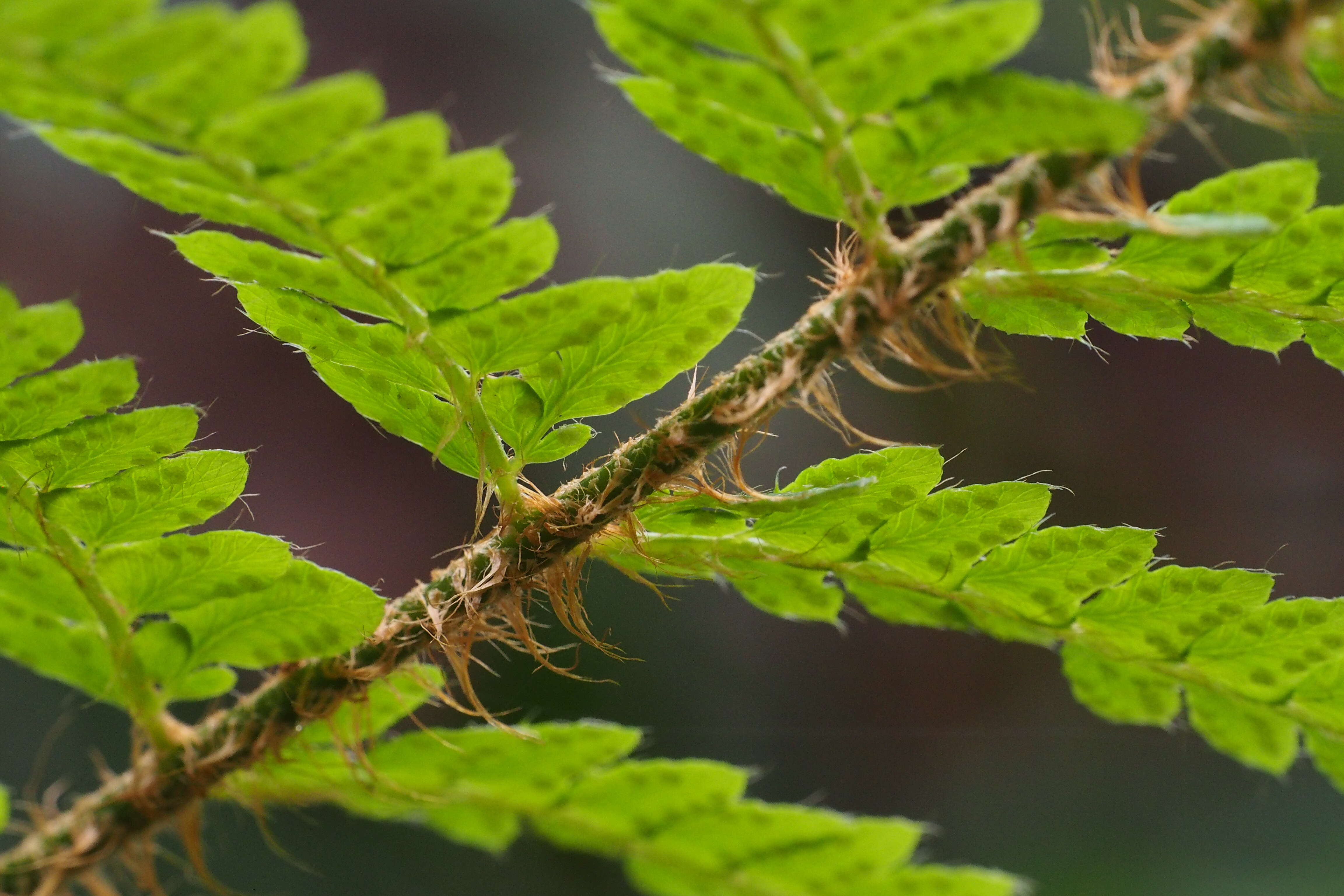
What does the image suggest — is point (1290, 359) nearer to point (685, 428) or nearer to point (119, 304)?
point (685, 428)

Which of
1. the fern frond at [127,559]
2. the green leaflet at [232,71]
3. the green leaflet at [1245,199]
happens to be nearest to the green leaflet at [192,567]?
the fern frond at [127,559]

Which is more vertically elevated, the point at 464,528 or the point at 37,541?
the point at 37,541

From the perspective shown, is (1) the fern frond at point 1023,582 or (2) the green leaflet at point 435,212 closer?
(2) the green leaflet at point 435,212

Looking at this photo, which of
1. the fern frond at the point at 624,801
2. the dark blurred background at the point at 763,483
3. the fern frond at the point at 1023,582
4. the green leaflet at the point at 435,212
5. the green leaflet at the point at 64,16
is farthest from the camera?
the dark blurred background at the point at 763,483

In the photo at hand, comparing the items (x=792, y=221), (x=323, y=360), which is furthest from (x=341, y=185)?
(x=792, y=221)

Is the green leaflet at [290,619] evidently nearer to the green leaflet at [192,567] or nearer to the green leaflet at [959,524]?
the green leaflet at [192,567]

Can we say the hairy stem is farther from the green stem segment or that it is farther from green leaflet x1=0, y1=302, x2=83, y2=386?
green leaflet x1=0, y1=302, x2=83, y2=386
